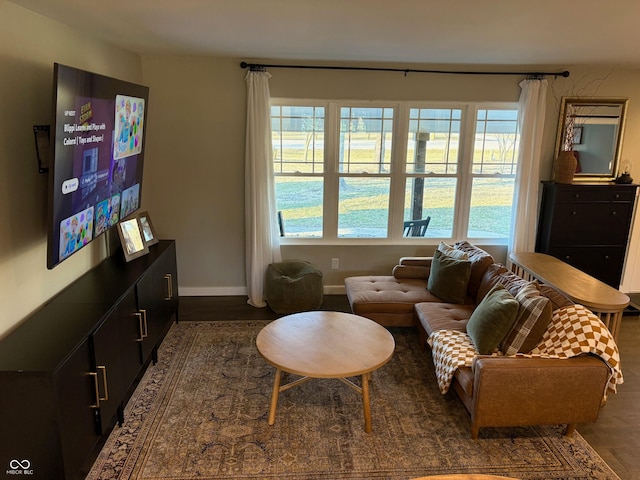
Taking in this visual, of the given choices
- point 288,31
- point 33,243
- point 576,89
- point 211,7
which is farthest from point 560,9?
point 33,243

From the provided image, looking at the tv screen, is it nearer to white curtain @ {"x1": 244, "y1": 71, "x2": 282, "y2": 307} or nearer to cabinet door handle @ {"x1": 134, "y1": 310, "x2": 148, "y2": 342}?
cabinet door handle @ {"x1": 134, "y1": 310, "x2": 148, "y2": 342}

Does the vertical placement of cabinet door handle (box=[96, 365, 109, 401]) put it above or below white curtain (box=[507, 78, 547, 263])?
below

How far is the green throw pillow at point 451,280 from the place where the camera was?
12.0 ft

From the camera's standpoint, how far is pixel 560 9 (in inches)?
94.1

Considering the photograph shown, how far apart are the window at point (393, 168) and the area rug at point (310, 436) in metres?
1.90

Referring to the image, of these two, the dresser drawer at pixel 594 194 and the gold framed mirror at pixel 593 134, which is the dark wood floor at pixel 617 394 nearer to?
the dresser drawer at pixel 594 194

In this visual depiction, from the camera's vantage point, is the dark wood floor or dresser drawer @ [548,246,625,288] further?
dresser drawer @ [548,246,625,288]

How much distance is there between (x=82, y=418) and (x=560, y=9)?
3194 millimetres

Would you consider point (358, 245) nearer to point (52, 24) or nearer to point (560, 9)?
point (560, 9)

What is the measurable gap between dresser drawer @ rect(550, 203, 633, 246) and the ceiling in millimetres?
1350

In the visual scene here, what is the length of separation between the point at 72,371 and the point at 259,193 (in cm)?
263

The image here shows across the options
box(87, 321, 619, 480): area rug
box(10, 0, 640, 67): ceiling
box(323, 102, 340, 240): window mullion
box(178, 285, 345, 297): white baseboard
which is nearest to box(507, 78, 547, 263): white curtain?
box(10, 0, 640, 67): ceiling

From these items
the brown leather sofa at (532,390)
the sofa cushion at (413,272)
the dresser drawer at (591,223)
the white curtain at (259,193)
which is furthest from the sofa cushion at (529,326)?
the white curtain at (259,193)

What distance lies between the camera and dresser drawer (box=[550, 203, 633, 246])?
14.3 ft
